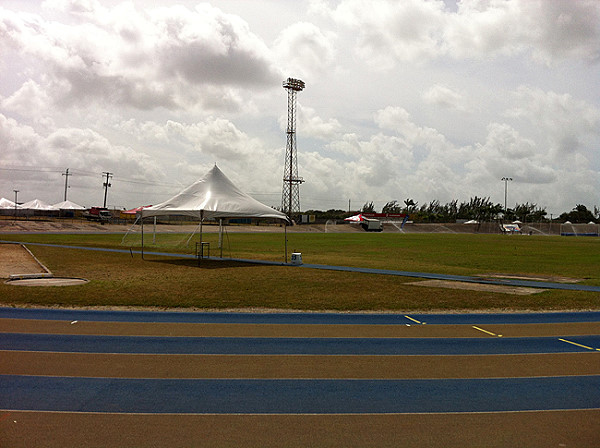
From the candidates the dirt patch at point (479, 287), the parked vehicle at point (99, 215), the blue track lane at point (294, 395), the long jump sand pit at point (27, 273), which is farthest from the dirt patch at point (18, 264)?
the parked vehicle at point (99, 215)

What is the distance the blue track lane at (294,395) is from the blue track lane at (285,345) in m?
1.43

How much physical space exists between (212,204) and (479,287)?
12307mm

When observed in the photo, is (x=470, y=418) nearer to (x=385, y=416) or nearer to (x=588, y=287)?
(x=385, y=416)

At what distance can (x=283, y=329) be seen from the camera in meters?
9.51

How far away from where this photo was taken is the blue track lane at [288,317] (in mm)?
10250

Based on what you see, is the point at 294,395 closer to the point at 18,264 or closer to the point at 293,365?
the point at 293,365

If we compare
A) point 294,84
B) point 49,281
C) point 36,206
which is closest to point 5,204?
point 36,206

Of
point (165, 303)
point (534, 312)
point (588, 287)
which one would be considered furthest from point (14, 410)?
point (588, 287)

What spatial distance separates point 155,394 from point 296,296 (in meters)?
7.72

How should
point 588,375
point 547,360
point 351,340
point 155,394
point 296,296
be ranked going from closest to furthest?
point 155,394 < point 588,375 < point 547,360 < point 351,340 < point 296,296

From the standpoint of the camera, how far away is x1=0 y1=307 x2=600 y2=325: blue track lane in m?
10.2

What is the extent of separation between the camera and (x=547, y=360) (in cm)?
759

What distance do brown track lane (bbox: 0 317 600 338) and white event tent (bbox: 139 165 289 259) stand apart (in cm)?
1239

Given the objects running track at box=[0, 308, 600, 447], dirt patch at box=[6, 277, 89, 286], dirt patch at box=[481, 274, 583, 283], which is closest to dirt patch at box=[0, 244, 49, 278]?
dirt patch at box=[6, 277, 89, 286]
